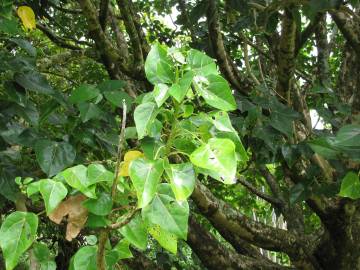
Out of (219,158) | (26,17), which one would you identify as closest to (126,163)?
(219,158)

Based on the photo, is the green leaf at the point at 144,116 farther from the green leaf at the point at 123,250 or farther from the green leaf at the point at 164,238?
the green leaf at the point at 123,250

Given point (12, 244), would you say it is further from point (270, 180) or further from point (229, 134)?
point (270, 180)

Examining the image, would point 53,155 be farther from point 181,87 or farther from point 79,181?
point 181,87

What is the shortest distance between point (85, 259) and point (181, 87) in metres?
0.47

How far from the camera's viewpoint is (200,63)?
108cm

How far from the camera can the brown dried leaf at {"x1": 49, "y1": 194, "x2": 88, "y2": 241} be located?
1.14 metres

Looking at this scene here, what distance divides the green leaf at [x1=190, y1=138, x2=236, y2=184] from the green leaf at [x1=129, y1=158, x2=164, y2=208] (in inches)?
3.7

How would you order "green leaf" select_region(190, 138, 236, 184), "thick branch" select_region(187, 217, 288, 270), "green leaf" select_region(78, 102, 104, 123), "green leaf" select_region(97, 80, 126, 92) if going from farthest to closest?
"thick branch" select_region(187, 217, 288, 270) → "green leaf" select_region(97, 80, 126, 92) → "green leaf" select_region(78, 102, 104, 123) → "green leaf" select_region(190, 138, 236, 184)

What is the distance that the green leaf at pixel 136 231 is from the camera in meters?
1.13

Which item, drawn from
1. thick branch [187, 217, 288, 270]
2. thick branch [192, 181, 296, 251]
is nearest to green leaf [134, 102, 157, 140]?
thick branch [192, 181, 296, 251]

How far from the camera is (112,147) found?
196 centimetres

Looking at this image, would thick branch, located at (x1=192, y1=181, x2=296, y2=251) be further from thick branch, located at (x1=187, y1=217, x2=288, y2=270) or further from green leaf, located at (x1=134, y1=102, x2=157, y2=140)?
green leaf, located at (x1=134, y1=102, x2=157, y2=140)

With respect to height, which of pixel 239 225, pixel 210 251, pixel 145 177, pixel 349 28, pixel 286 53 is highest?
pixel 349 28

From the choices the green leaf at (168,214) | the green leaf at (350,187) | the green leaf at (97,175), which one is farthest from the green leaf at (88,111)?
the green leaf at (350,187)
